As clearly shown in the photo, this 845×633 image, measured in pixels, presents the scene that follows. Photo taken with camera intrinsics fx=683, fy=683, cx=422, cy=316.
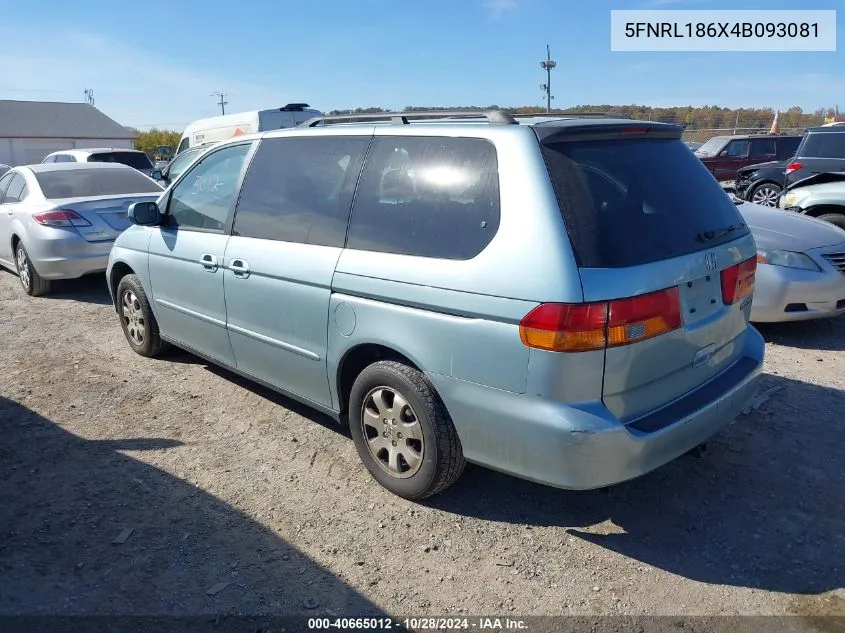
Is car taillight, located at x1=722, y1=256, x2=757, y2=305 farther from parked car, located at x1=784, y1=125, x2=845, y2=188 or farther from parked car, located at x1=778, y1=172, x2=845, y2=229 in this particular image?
parked car, located at x1=784, y1=125, x2=845, y2=188

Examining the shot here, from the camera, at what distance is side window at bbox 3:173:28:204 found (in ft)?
28.1

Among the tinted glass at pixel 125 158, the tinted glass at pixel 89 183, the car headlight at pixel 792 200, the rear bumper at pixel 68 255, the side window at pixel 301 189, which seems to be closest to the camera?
the side window at pixel 301 189

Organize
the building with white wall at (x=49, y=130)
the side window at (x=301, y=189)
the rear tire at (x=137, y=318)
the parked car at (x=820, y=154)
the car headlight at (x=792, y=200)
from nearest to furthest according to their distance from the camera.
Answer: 1. the side window at (x=301, y=189)
2. the rear tire at (x=137, y=318)
3. the car headlight at (x=792, y=200)
4. the parked car at (x=820, y=154)
5. the building with white wall at (x=49, y=130)

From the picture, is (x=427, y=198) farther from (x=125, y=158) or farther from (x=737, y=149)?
(x=737, y=149)

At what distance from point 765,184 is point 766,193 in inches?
8.4

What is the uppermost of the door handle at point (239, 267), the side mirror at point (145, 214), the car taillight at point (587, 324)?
the side mirror at point (145, 214)

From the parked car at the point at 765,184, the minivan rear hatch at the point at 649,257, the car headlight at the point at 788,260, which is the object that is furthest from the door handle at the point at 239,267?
the parked car at the point at 765,184

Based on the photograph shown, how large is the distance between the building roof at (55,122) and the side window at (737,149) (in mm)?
58235

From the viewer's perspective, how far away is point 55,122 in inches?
2450

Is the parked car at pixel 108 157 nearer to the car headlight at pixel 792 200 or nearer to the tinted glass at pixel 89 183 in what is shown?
the tinted glass at pixel 89 183

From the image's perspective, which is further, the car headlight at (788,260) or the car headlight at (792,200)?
the car headlight at (792,200)

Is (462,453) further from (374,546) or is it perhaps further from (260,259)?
(260,259)

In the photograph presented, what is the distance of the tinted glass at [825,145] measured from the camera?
1130cm

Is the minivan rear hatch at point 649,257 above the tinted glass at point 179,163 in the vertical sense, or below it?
below
